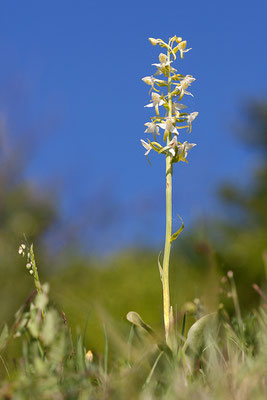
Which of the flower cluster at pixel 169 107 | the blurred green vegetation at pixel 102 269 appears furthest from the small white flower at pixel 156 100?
the blurred green vegetation at pixel 102 269

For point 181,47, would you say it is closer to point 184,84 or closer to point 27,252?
point 184,84

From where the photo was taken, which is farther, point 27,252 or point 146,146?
point 146,146

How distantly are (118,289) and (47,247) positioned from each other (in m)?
1.89

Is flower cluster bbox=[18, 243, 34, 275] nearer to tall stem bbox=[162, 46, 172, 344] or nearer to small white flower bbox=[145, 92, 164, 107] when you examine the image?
tall stem bbox=[162, 46, 172, 344]

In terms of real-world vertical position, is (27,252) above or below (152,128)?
below

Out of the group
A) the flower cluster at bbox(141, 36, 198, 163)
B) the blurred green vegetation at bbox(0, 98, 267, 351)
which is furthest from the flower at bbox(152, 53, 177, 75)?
the blurred green vegetation at bbox(0, 98, 267, 351)

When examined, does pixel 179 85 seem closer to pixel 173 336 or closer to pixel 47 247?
pixel 173 336

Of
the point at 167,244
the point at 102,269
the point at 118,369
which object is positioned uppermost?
the point at 167,244

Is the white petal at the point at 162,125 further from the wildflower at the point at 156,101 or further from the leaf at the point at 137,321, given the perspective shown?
the leaf at the point at 137,321

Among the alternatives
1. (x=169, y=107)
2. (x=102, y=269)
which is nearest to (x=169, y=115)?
(x=169, y=107)

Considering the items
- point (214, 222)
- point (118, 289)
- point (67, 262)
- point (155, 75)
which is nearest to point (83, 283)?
point (67, 262)

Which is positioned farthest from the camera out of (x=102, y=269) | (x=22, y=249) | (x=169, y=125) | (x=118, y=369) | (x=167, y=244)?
(x=102, y=269)

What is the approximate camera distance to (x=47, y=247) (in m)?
8.91

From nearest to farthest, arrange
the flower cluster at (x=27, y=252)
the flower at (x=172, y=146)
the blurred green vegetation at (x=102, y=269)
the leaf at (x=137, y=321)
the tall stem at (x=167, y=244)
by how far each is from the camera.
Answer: the flower cluster at (x=27, y=252)
the leaf at (x=137, y=321)
the tall stem at (x=167, y=244)
the flower at (x=172, y=146)
the blurred green vegetation at (x=102, y=269)
